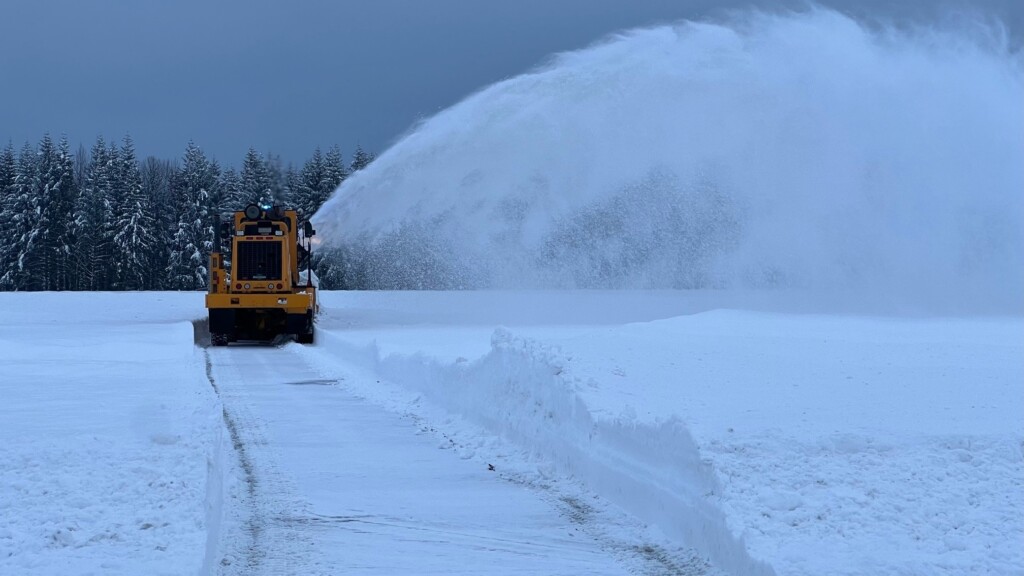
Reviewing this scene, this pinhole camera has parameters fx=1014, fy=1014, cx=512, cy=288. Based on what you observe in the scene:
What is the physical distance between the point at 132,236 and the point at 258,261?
155 ft

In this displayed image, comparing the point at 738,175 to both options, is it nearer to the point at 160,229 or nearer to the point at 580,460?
the point at 580,460

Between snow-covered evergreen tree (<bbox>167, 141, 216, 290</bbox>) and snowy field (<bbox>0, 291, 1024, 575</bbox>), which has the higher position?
snow-covered evergreen tree (<bbox>167, 141, 216, 290</bbox>)

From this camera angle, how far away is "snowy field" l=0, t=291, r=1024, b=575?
205 inches

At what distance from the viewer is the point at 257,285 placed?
25.4 metres

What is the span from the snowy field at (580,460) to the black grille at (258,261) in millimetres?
11640

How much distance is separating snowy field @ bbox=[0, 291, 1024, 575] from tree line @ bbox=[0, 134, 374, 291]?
52963mm

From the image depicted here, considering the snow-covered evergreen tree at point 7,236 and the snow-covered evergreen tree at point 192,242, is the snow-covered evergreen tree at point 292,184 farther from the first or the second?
the snow-covered evergreen tree at point 7,236

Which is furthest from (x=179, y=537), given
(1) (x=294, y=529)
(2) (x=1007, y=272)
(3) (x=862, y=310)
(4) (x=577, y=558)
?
(2) (x=1007, y=272)

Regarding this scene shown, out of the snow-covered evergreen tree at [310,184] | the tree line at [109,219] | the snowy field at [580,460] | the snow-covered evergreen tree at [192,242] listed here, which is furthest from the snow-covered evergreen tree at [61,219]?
the snowy field at [580,460]

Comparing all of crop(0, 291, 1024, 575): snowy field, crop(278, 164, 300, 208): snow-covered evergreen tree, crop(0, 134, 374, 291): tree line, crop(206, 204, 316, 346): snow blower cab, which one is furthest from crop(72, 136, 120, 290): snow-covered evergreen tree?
crop(0, 291, 1024, 575): snowy field

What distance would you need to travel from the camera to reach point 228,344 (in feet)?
85.5

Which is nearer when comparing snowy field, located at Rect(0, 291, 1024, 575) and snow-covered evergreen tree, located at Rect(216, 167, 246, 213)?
snowy field, located at Rect(0, 291, 1024, 575)

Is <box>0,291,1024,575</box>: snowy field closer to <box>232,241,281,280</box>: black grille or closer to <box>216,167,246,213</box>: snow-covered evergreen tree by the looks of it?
<box>232,241,281,280</box>: black grille

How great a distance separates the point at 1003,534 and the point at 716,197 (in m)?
19.5
